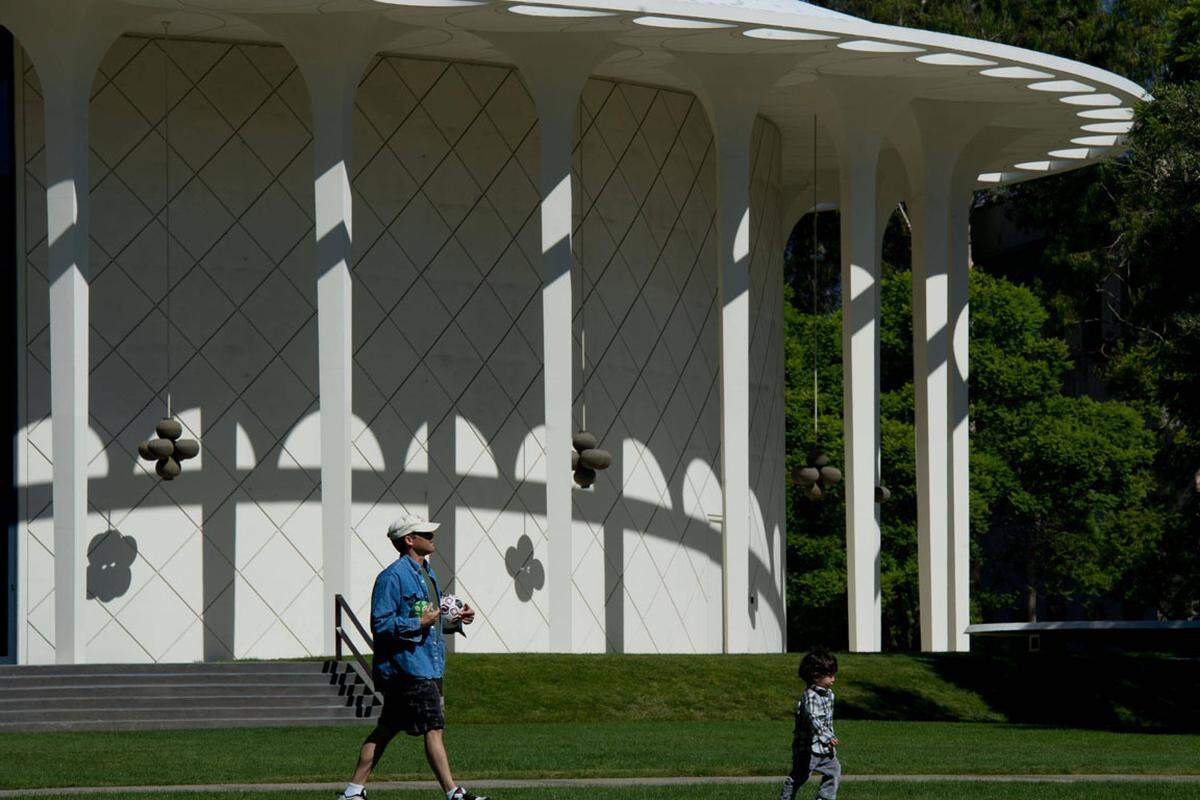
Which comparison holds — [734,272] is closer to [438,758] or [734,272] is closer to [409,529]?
[409,529]

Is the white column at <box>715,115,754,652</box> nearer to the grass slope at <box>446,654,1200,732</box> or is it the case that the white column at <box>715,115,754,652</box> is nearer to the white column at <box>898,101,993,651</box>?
the grass slope at <box>446,654,1200,732</box>

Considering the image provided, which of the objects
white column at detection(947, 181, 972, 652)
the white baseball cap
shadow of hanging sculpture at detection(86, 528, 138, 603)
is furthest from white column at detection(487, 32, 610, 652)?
the white baseball cap

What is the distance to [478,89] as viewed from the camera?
1213 inches

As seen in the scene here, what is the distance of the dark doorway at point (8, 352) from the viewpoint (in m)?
28.8

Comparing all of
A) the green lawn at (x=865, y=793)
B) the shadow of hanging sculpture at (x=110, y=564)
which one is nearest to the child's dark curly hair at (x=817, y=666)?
the green lawn at (x=865, y=793)

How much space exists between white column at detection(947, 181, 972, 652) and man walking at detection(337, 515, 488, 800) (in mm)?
23329

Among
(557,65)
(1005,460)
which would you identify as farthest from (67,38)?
(1005,460)

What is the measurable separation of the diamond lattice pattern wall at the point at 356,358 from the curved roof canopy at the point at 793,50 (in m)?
1.02

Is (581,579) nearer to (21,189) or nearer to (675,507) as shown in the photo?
(675,507)

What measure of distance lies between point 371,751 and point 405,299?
18.1 m

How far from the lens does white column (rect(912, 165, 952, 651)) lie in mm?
34438

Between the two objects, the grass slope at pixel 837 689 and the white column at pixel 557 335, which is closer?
the grass slope at pixel 837 689

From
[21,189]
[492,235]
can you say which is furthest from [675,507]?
[21,189]

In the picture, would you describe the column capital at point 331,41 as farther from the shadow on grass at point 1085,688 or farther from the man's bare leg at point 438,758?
the man's bare leg at point 438,758
